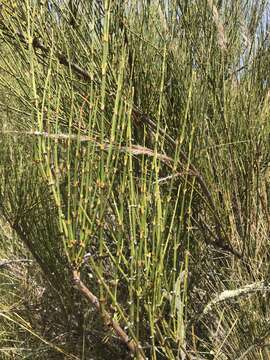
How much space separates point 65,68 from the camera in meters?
1.45

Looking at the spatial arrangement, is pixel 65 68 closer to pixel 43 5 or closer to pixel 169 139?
pixel 43 5

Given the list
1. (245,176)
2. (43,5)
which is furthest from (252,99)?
(43,5)

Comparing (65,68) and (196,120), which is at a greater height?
(65,68)

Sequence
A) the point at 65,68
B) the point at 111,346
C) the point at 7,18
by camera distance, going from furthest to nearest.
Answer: the point at 111,346 → the point at 65,68 → the point at 7,18

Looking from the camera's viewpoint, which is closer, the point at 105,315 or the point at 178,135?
the point at 105,315

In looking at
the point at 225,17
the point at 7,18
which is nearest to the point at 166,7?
the point at 225,17

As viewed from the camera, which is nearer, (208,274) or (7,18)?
(7,18)

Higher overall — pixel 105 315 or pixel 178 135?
pixel 178 135

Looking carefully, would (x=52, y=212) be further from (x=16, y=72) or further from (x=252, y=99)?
(x=252, y=99)

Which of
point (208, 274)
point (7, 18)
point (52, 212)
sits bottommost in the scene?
point (208, 274)

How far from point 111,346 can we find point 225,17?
1076 millimetres

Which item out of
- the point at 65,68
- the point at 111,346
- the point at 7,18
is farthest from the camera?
the point at 111,346

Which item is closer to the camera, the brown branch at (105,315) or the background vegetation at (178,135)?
the brown branch at (105,315)

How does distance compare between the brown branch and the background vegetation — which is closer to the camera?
the brown branch
